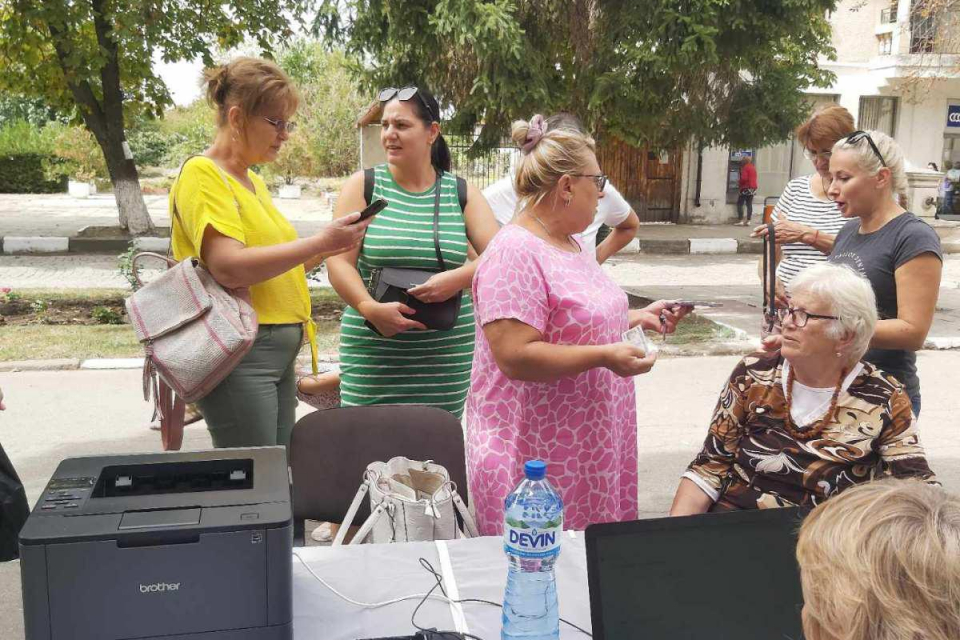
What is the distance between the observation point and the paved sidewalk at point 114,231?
1422cm

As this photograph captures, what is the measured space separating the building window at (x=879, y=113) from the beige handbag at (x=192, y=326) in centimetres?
2411

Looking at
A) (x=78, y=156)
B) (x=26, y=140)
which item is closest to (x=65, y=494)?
(x=78, y=156)

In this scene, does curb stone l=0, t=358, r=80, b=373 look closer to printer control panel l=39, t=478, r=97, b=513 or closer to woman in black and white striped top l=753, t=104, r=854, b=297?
woman in black and white striped top l=753, t=104, r=854, b=297

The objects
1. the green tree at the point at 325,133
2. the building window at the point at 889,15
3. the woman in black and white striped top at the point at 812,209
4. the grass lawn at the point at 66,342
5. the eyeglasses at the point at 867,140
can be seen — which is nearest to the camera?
the eyeglasses at the point at 867,140

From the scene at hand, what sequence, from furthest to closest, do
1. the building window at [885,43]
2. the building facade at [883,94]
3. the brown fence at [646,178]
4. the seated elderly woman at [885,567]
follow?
the building window at [885,43]
the building facade at [883,94]
the brown fence at [646,178]
the seated elderly woman at [885,567]

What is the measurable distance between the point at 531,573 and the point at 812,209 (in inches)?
105

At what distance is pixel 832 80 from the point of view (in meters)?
17.6

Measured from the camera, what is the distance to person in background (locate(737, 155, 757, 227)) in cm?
1995

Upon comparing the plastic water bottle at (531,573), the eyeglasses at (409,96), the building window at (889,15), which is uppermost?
the building window at (889,15)

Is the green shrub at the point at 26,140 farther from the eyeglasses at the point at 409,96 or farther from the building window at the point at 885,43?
the eyeglasses at the point at 409,96

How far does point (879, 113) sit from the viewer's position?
24.0 metres

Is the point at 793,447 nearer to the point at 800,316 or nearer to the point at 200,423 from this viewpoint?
the point at 800,316

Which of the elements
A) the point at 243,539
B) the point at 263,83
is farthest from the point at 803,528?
the point at 263,83

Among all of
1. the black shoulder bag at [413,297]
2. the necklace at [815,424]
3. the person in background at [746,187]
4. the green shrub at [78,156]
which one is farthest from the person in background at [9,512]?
the green shrub at [78,156]
